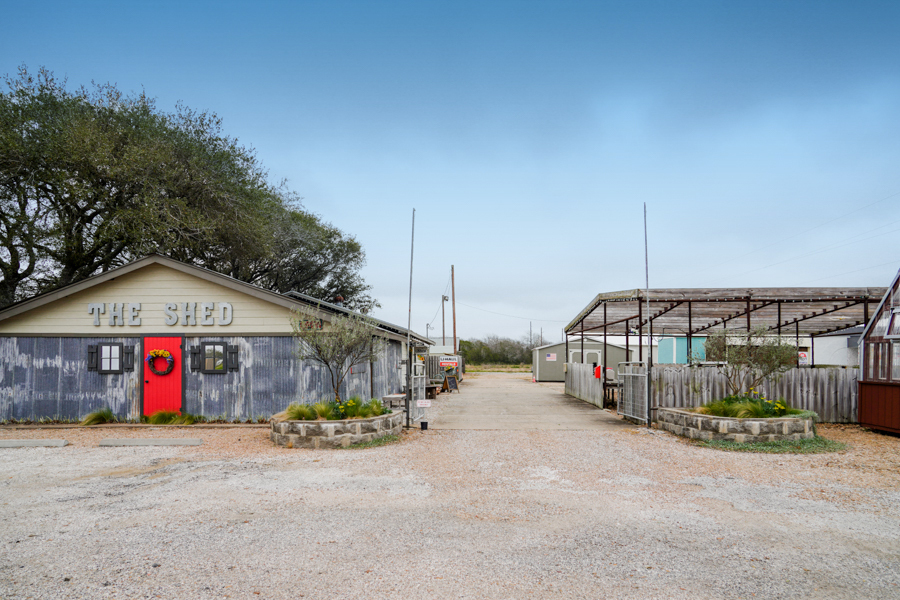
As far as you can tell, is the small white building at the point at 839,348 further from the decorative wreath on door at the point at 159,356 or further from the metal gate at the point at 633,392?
the decorative wreath on door at the point at 159,356

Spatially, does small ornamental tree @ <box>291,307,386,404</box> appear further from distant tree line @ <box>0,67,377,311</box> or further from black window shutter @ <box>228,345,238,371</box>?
distant tree line @ <box>0,67,377,311</box>

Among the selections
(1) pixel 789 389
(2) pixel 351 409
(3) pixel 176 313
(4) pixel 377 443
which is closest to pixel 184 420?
(3) pixel 176 313

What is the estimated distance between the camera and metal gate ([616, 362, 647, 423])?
13477 mm

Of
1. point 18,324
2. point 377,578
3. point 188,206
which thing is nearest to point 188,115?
point 188,206

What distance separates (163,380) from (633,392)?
1197cm

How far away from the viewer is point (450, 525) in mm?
5699

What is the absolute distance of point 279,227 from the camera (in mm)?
30641

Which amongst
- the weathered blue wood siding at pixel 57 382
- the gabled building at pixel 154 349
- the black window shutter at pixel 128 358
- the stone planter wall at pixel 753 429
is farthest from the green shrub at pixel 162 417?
the stone planter wall at pixel 753 429

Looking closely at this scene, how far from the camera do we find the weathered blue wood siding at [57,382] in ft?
44.6

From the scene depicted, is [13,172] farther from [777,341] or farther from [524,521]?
[777,341]

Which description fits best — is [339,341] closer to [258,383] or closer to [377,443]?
[377,443]

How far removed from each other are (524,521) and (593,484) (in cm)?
206

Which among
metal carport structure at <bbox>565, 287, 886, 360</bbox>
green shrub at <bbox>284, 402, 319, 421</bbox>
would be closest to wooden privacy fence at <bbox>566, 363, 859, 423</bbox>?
metal carport structure at <bbox>565, 287, 886, 360</bbox>

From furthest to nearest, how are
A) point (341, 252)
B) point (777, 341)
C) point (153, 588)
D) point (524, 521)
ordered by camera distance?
point (341, 252) < point (777, 341) < point (524, 521) < point (153, 588)
